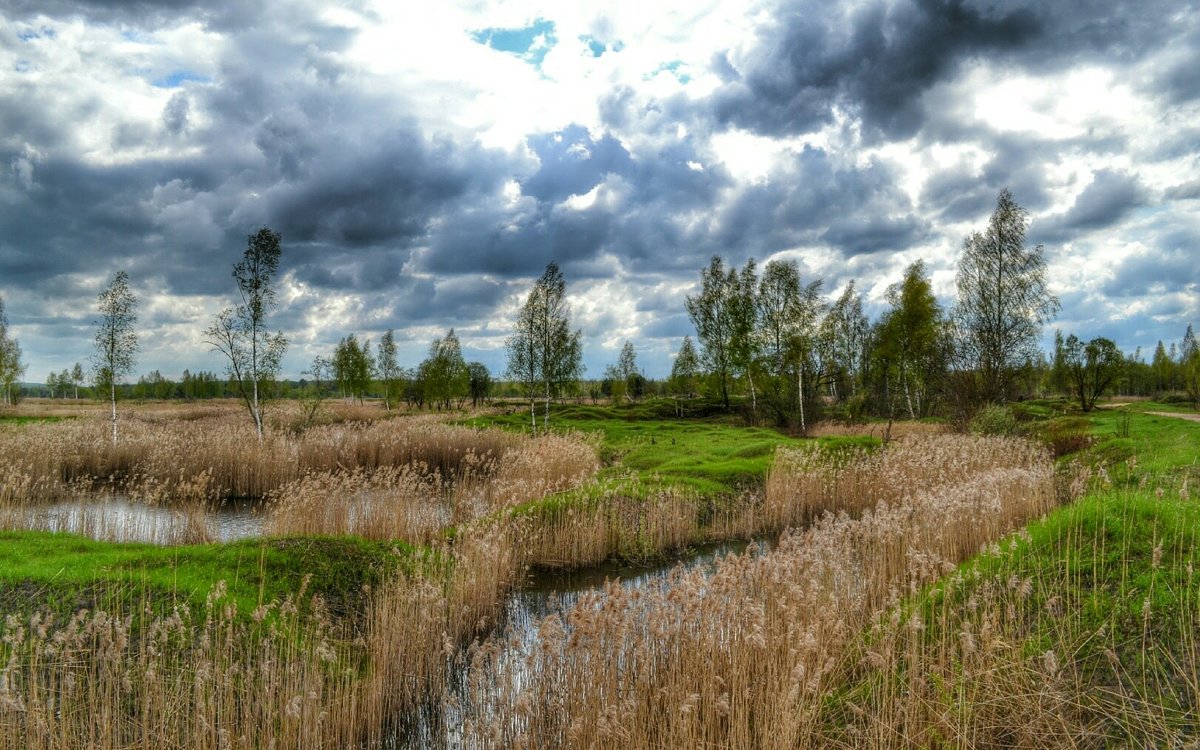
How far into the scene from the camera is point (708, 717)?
4863mm

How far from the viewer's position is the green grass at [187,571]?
23.3 feet

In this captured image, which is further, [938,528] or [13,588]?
[938,528]

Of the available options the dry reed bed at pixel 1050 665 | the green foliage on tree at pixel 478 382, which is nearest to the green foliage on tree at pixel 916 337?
the dry reed bed at pixel 1050 665

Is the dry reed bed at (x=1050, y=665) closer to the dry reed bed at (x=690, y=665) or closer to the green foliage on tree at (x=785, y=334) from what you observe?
the dry reed bed at (x=690, y=665)

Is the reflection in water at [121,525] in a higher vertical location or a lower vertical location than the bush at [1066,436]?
lower

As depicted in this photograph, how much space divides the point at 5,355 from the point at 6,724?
70044 mm

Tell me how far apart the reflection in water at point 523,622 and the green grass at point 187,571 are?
6.03 ft

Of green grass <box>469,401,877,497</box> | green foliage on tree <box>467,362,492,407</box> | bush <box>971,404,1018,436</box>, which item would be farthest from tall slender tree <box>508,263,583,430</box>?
green foliage on tree <box>467,362,492,407</box>

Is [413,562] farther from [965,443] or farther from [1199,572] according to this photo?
[965,443]

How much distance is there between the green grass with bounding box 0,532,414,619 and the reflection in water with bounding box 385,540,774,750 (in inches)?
72.3

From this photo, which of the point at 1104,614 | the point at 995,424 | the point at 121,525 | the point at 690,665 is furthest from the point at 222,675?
the point at 995,424

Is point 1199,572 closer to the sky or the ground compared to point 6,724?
closer to the sky

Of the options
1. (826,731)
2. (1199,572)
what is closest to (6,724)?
(826,731)

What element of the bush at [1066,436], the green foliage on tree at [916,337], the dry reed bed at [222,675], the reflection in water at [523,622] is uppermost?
the green foliage on tree at [916,337]
